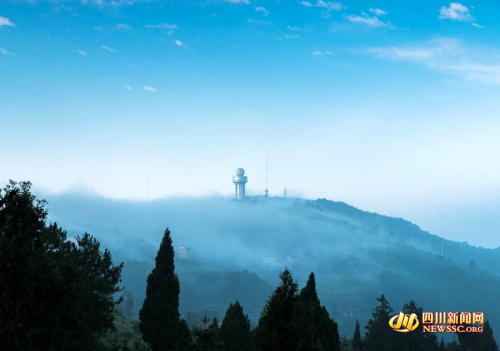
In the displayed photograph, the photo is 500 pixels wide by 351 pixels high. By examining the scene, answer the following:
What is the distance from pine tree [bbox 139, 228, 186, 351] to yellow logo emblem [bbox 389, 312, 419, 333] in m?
54.0

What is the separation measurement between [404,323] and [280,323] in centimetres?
6953

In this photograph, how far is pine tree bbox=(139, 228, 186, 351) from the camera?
49.1 metres

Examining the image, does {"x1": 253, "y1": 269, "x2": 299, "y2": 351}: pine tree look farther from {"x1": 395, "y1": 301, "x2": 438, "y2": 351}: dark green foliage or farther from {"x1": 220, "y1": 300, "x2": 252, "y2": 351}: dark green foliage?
{"x1": 395, "y1": 301, "x2": 438, "y2": 351}: dark green foliage

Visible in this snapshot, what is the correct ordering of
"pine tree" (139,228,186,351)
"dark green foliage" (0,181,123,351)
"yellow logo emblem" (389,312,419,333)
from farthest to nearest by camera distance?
1. "yellow logo emblem" (389,312,419,333)
2. "pine tree" (139,228,186,351)
3. "dark green foliage" (0,181,123,351)

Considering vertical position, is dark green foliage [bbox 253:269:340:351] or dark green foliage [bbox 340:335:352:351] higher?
dark green foliage [bbox 253:269:340:351]

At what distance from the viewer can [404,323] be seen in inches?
3514

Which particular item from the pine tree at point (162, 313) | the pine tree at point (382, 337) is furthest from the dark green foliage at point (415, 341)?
the pine tree at point (162, 313)

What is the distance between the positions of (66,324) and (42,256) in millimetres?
4829

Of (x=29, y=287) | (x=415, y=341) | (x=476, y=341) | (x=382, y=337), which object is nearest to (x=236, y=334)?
(x=29, y=287)

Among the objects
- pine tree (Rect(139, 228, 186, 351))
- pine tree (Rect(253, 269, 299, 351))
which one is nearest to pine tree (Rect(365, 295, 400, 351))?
pine tree (Rect(139, 228, 186, 351))

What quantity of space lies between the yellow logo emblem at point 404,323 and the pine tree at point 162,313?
53986 millimetres

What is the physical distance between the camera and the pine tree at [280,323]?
1105 inches

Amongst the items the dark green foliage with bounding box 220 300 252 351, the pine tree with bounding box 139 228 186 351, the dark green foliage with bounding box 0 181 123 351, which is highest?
the dark green foliage with bounding box 0 181 123 351

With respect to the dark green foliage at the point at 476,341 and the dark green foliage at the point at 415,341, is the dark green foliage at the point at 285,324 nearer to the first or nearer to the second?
the dark green foliage at the point at 415,341
